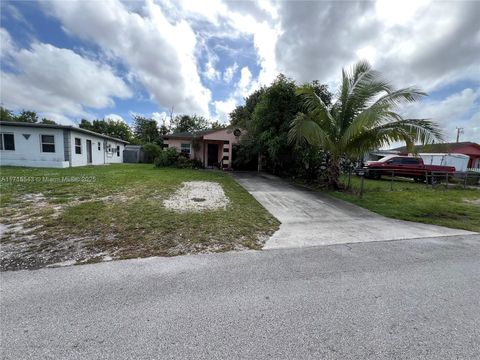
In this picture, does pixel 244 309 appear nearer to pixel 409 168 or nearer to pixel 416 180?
pixel 409 168

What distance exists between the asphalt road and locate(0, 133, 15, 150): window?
16940 mm

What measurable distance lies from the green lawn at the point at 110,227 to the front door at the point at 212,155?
13005 mm

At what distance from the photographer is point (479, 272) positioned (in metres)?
3.13

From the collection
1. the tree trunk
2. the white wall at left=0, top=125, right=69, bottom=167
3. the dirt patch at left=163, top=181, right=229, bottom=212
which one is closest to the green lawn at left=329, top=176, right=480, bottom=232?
the tree trunk

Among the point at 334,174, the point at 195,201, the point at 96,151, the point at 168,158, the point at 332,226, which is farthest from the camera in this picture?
the point at 96,151

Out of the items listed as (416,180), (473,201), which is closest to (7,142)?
(473,201)

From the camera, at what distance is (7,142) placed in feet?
47.8

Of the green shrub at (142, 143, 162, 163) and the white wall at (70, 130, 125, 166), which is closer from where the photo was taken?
the white wall at (70, 130, 125, 166)

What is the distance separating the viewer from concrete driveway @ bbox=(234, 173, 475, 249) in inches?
167

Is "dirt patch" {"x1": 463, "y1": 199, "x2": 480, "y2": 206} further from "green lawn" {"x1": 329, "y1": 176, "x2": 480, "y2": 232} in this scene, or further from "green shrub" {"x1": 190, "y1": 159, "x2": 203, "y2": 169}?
"green shrub" {"x1": 190, "y1": 159, "x2": 203, "y2": 169}

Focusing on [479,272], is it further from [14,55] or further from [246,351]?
[14,55]

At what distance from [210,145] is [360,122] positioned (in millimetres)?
13603

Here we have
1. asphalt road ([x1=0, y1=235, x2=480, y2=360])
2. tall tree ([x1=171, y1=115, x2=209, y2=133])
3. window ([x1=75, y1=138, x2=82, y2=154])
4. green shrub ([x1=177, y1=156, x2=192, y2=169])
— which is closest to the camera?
asphalt road ([x1=0, y1=235, x2=480, y2=360])

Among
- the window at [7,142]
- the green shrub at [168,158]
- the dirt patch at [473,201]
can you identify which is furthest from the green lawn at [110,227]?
the green shrub at [168,158]
